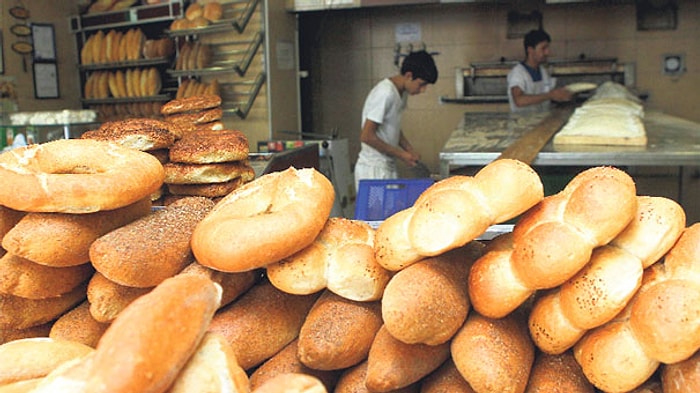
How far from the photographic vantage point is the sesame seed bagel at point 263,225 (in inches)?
41.1

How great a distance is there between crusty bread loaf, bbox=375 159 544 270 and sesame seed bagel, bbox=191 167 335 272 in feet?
0.50

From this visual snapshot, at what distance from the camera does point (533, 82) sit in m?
6.04

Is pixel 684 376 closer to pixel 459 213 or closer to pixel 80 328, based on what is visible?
pixel 459 213

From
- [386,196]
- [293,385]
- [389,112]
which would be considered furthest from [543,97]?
[293,385]

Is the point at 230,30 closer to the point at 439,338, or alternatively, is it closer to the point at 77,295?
the point at 77,295

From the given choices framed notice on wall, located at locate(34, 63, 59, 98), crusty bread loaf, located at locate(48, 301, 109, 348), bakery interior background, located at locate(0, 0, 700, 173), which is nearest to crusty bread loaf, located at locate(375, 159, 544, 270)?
crusty bread loaf, located at locate(48, 301, 109, 348)

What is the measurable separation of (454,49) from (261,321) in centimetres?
638

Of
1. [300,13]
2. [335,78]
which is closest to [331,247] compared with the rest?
[300,13]

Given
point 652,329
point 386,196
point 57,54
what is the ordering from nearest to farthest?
point 652,329
point 386,196
point 57,54

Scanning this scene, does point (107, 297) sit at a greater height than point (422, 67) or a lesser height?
lesser

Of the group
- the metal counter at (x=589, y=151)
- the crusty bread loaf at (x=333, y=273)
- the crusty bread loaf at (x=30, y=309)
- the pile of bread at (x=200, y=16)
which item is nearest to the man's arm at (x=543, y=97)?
the metal counter at (x=589, y=151)

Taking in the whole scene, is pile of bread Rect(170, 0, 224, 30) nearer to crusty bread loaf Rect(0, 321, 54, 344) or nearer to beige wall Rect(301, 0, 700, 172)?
beige wall Rect(301, 0, 700, 172)

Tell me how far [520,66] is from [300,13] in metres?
2.38

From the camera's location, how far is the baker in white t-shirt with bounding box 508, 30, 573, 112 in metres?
5.68
